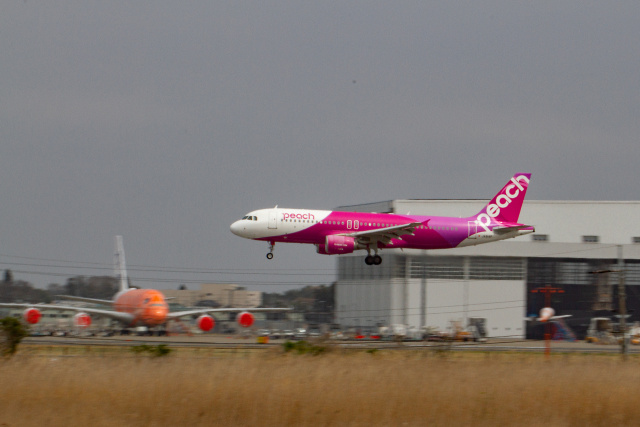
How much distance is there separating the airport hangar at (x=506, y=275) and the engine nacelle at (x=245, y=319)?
22.7ft

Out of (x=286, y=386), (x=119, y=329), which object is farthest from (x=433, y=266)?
(x=286, y=386)

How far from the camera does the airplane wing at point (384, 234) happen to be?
4447cm

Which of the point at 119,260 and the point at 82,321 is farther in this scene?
the point at 119,260

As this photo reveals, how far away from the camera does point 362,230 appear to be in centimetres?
4606

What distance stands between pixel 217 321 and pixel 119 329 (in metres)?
6.57

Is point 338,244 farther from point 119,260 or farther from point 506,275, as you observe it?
point 119,260

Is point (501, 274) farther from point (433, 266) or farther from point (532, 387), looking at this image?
point (532, 387)

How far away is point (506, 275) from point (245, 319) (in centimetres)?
3251

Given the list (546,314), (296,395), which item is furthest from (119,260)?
(296,395)

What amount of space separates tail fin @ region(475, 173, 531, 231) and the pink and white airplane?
1897 millimetres

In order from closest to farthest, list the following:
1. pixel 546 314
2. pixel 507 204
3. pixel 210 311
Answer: pixel 210 311, pixel 507 204, pixel 546 314

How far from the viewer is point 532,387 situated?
66.2 feet

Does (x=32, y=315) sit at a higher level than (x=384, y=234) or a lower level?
lower

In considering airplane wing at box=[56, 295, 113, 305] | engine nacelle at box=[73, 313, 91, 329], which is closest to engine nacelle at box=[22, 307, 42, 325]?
engine nacelle at box=[73, 313, 91, 329]
